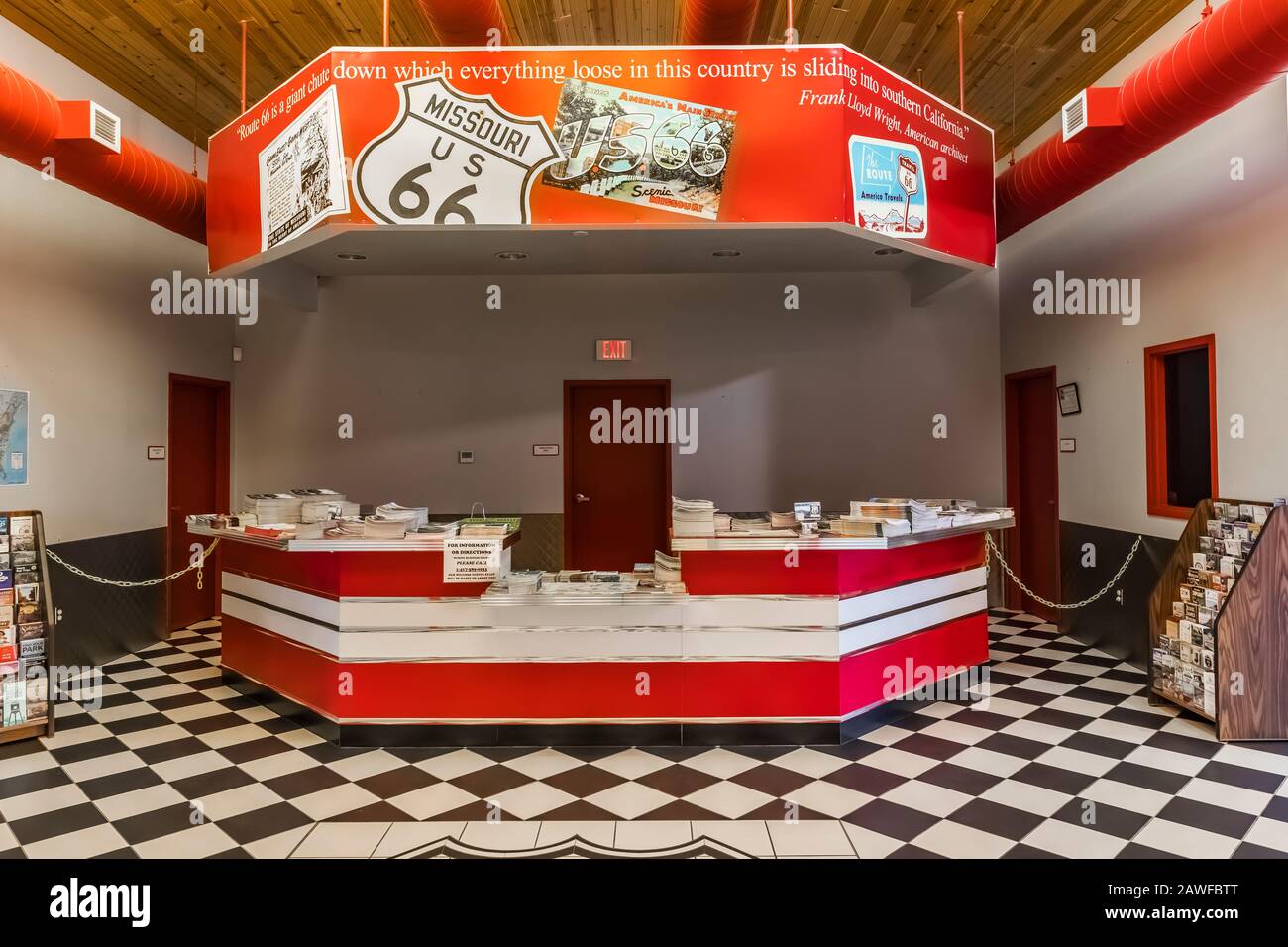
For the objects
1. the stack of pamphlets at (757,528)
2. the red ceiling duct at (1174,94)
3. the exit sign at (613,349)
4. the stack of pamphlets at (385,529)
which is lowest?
the stack of pamphlets at (757,528)

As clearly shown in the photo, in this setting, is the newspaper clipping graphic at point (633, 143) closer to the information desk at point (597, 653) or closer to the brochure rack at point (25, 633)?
the information desk at point (597, 653)

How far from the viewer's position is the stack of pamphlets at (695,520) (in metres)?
4.12

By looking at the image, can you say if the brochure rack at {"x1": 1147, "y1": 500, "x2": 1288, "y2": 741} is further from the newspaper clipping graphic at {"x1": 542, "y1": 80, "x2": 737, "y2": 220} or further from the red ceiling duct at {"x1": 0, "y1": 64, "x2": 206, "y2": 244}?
the red ceiling duct at {"x1": 0, "y1": 64, "x2": 206, "y2": 244}

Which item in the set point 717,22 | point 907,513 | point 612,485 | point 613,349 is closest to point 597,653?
point 907,513

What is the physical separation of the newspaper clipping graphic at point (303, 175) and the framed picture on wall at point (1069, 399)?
5553 mm

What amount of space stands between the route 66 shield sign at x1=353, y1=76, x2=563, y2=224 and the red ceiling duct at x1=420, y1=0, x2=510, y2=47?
35cm

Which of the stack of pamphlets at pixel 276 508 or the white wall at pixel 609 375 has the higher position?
the white wall at pixel 609 375

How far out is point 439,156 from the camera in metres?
4.00

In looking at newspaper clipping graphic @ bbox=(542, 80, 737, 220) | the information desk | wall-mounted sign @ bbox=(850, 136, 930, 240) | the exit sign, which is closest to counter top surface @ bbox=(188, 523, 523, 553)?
the information desk

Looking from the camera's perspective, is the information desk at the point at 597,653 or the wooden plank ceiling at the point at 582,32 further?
the wooden plank ceiling at the point at 582,32

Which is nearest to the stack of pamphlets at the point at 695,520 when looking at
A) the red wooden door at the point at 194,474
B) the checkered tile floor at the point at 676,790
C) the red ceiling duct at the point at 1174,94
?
the checkered tile floor at the point at 676,790

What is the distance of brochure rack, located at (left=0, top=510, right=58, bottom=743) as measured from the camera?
409 cm

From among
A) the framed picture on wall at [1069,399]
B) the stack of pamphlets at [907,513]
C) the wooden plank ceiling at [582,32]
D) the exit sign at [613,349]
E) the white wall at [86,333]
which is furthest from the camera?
the exit sign at [613,349]
